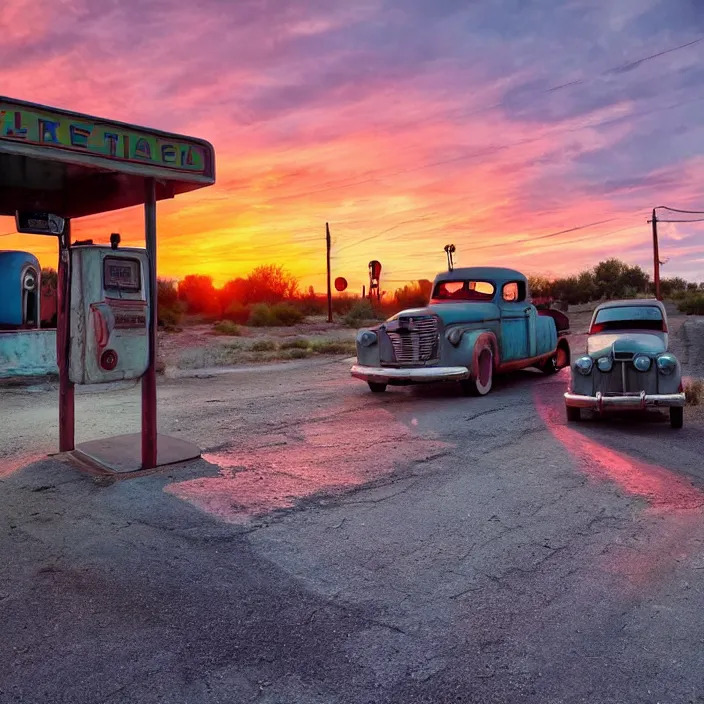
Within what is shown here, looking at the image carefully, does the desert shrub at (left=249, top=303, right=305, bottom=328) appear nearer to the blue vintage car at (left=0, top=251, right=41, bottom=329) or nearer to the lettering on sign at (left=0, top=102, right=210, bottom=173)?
the blue vintage car at (left=0, top=251, right=41, bottom=329)

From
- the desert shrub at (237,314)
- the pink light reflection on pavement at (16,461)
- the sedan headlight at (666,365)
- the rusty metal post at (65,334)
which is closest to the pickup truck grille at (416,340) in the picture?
the sedan headlight at (666,365)

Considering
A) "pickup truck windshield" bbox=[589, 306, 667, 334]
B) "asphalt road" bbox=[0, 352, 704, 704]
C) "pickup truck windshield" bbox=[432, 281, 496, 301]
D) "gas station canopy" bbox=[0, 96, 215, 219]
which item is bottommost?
"asphalt road" bbox=[0, 352, 704, 704]

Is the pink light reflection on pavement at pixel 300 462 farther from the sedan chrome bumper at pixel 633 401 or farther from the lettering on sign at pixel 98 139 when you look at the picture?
the lettering on sign at pixel 98 139

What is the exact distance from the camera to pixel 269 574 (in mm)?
3691

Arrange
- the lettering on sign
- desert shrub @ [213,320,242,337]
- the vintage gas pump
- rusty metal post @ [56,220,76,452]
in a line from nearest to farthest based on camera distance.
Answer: the lettering on sign
the vintage gas pump
rusty metal post @ [56,220,76,452]
desert shrub @ [213,320,242,337]

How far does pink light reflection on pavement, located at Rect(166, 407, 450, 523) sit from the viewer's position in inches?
193

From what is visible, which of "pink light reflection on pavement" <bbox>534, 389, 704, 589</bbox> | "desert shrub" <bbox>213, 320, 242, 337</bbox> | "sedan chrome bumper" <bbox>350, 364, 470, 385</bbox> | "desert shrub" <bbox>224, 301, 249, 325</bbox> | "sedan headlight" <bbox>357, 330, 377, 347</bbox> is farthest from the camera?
"desert shrub" <bbox>224, 301, 249, 325</bbox>

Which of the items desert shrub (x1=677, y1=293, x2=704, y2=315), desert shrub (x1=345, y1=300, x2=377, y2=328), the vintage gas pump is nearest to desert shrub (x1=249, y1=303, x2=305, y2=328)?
desert shrub (x1=345, y1=300, x2=377, y2=328)

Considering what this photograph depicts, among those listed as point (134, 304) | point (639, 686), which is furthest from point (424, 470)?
point (639, 686)

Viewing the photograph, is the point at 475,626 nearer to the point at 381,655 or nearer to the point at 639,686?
the point at 381,655

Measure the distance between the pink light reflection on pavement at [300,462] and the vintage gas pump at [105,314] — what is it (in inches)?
43.0

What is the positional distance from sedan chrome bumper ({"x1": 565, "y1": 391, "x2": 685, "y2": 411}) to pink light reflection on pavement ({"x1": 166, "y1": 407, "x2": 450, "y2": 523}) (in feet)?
6.33

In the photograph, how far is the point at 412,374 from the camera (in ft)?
31.2

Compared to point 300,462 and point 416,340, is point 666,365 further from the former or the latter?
point 300,462
